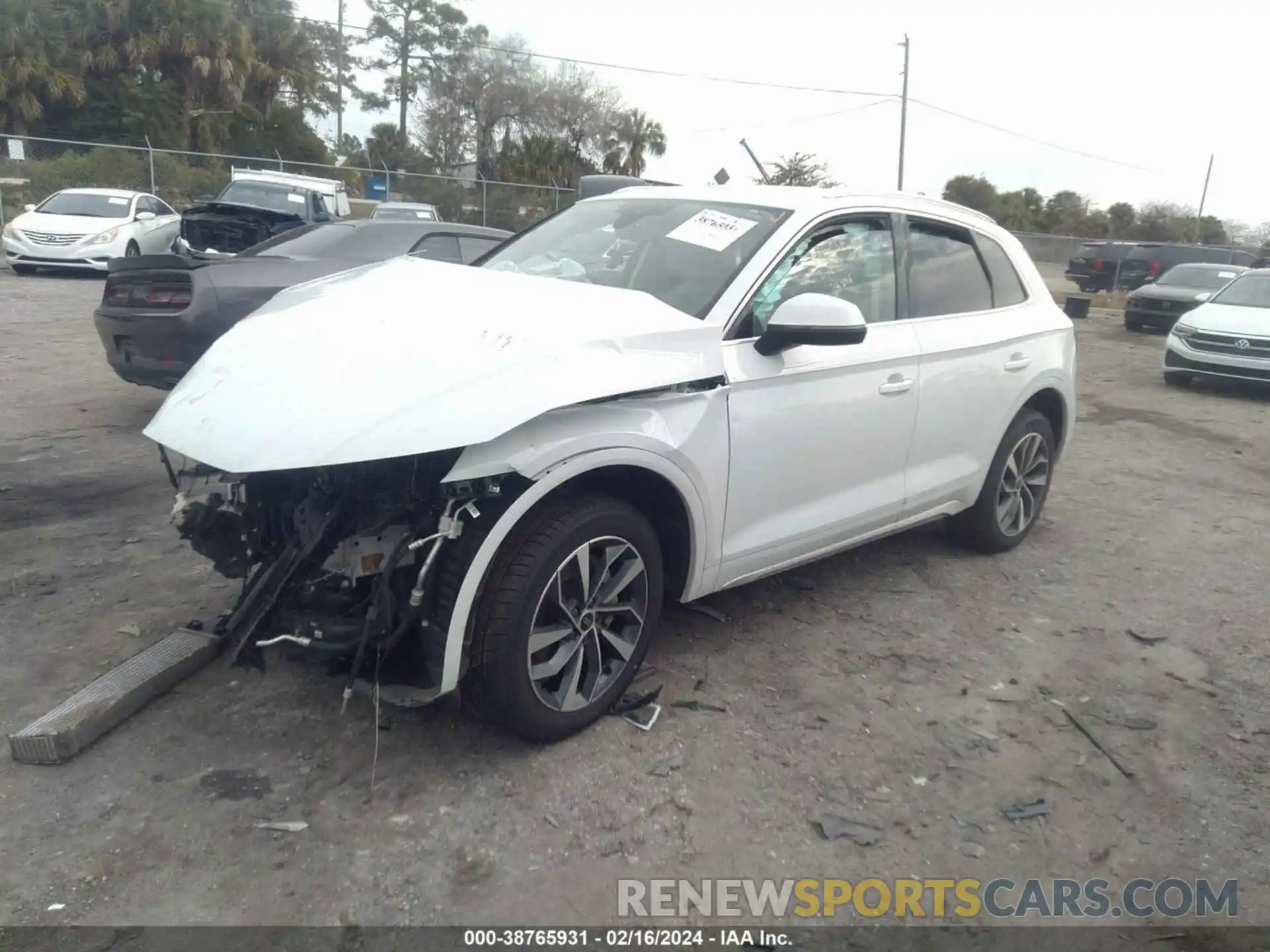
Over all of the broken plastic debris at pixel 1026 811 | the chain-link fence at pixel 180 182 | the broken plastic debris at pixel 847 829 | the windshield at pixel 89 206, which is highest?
the chain-link fence at pixel 180 182

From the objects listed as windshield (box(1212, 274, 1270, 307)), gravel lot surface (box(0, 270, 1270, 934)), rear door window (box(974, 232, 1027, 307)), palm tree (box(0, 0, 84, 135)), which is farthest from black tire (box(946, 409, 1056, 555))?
palm tree (box(0, 0, 84, 135))

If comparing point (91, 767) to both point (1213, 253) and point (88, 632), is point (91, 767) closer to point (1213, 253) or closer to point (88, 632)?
point (88, 632)

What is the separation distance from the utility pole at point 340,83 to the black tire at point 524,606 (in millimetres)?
43551

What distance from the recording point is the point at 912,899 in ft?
8.92

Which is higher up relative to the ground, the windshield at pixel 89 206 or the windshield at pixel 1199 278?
the windshield at pixel 89 206

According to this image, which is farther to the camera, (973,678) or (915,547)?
(915,547)

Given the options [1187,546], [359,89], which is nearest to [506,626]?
[1187,546]

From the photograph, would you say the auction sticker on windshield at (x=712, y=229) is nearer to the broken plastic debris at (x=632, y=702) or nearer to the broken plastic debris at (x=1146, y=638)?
the broken plastic debris at (x=632, y=702)

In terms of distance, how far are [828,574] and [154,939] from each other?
132 inches

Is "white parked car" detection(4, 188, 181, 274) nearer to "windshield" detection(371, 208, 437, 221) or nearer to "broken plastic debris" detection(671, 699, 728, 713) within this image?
"windshield" detection(371, 208, 437, 221)

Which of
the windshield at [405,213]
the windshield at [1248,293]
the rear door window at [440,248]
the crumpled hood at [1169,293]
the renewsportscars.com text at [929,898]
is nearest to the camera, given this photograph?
the renewsportscars.com text at [929,898]

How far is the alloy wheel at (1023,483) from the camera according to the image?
516 cm

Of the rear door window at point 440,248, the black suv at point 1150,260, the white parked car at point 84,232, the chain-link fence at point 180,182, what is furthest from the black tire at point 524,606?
the black suv at point 1150,260

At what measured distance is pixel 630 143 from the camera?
41625 mm
